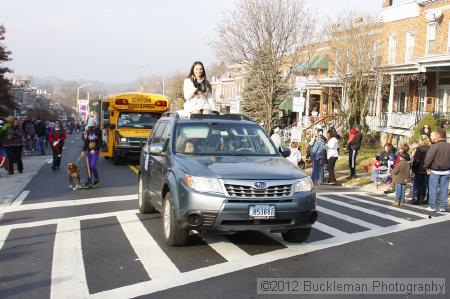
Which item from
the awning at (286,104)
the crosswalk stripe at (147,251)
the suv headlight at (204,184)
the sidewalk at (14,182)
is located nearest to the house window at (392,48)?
the awning at (286,104)

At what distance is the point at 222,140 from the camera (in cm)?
783

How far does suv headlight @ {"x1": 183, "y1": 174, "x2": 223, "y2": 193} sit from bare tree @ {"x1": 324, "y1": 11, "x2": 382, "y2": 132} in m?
21.8

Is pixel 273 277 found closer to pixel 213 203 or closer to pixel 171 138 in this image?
pixel 213 203

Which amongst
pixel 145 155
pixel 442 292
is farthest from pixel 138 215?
pixel 442 292

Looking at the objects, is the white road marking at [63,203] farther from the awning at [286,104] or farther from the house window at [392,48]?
the awning at [286,104]

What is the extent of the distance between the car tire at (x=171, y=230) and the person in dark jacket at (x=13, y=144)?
10.6 meters

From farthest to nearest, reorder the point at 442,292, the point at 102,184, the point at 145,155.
→ the point at 102,184 < the point at 145,155 < the point at 442,292

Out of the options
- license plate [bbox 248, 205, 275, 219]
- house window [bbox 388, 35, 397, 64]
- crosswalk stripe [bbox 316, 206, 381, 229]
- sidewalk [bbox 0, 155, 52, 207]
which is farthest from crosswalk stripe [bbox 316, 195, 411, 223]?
house window [bbox 388, 35, 397, 64]

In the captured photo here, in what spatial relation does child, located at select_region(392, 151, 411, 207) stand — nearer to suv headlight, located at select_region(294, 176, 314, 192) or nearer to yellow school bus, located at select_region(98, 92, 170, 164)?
suv headlight, located at select_region(294, 176, 314, 192)

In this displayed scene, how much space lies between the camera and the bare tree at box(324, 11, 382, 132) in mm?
27531

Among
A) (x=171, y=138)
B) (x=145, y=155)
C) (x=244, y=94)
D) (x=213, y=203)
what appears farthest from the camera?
(x=244, y=94)

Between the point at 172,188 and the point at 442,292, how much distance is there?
3.48m

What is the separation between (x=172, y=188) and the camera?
7.01m

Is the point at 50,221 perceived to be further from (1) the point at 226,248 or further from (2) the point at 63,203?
(1) the point at 226,248
